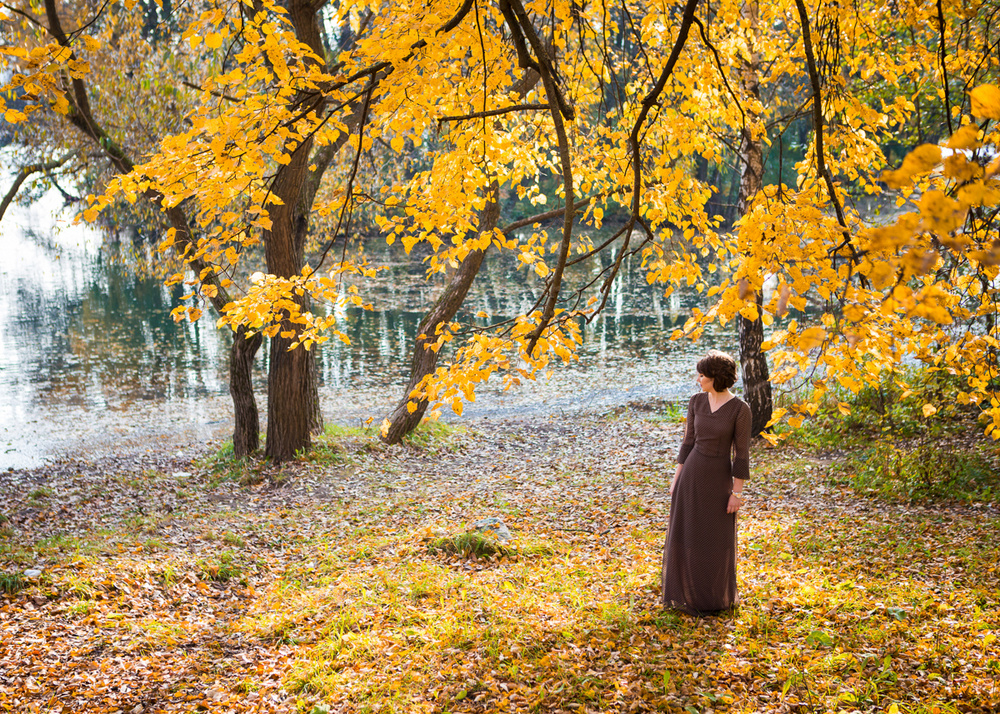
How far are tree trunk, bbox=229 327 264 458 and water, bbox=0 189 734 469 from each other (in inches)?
88.5

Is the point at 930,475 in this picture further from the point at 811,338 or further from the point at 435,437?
the point at 435,437

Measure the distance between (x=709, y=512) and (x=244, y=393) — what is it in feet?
19.7

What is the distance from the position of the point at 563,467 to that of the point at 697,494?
4.34 metres

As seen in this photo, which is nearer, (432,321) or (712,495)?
(712,495)

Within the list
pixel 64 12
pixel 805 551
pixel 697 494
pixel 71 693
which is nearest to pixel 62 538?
pixel 71 693

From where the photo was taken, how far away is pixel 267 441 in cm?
834

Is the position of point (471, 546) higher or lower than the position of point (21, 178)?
lower

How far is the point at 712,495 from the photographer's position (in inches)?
158

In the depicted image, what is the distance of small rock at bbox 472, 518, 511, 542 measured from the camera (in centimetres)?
566

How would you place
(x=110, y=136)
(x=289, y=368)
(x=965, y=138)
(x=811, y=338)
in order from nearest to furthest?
(x=965, y=138)
(x=811, y=338)
(x=110, y=136)
(x=289, y=368)

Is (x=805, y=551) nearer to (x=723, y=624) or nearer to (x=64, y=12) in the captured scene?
(x=723, y=624)

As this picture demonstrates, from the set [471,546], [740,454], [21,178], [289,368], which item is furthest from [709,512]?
[21,178]

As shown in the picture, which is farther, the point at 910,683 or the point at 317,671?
the point at 317,671

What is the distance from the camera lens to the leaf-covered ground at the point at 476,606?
336cm
